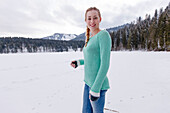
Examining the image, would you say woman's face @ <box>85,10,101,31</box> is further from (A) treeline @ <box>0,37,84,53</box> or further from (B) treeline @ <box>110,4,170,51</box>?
(A) treeline @ <box>0,37,84,53</box>

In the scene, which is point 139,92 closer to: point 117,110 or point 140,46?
point 117,110

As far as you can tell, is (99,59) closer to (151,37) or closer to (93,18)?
(93,18)

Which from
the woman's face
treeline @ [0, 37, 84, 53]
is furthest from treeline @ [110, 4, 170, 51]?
treeline @ [0, 37, 84, 53]

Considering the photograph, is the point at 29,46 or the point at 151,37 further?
the point at 29,46

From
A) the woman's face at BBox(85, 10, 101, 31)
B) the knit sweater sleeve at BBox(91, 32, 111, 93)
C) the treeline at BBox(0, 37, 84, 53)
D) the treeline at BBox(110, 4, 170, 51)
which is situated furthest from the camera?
the treeline at BBox(0, 37, 84, 53)

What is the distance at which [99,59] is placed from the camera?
123 centimetres

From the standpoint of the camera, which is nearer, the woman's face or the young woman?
the young woman

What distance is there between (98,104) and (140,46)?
49.7 metres

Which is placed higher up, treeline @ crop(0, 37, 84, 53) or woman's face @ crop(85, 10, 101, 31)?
treeline @ crop(0, 37, 84, 53)

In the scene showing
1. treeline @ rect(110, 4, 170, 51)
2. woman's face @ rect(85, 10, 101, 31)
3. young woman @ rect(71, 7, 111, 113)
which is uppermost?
treeline @ rect(110, 4, 170, 51)

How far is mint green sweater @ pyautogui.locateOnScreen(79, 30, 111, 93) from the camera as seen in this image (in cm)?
109

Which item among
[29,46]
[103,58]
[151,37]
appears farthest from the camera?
[29,46]

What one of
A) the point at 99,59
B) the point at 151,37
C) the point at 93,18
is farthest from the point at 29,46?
the point at 99,59

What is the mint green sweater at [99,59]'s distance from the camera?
1089 millimetres
